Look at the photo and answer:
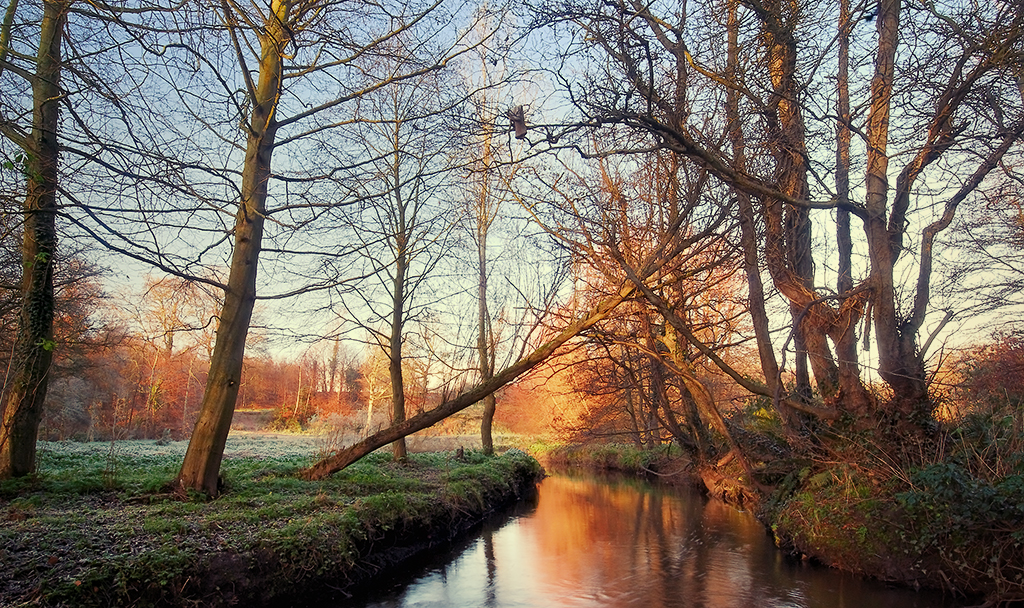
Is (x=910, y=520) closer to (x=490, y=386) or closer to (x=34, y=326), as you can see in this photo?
(x=490, y=386)

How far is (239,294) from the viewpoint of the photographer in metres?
8.53

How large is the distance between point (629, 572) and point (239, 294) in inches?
267

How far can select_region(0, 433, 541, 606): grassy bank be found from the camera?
4988 millimetres

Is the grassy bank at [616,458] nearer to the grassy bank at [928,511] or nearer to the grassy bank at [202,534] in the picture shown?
the grassy bank at [928,511]

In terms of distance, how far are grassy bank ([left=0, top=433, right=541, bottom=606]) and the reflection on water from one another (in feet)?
2.21

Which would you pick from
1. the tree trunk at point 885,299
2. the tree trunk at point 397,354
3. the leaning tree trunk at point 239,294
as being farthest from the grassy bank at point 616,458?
the leaning tree trunk at point 239,294

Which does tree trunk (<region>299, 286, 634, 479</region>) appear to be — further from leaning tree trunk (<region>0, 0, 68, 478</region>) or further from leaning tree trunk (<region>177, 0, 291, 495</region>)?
leaning tree trunk (<region>0, 0, 68, 478</region>)

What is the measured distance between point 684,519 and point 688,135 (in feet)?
29.8

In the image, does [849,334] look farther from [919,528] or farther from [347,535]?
[347,535]

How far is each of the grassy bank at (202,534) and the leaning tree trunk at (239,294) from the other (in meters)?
0.53

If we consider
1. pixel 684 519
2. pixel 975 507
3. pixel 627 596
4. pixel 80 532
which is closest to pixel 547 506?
pixel 684 519

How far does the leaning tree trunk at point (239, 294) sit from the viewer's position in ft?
26.4

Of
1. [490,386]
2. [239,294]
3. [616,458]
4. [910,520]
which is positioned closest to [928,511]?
[910,520]

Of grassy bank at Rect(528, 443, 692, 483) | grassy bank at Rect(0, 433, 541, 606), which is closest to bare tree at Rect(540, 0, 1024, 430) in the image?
grassy bank at Rect(0, 433, 541, 606)
